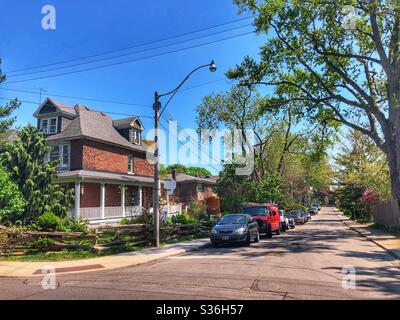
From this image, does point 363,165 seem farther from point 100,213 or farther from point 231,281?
point 231,281

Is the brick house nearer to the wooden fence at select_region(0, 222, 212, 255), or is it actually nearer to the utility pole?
the utility pole

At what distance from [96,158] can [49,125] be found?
16.9 feet

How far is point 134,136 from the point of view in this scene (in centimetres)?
3869

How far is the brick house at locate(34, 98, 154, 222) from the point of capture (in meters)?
29.8

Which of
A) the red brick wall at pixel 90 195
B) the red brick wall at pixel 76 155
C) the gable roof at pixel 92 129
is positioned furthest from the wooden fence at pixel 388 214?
the red brick wall at pixel 76 155

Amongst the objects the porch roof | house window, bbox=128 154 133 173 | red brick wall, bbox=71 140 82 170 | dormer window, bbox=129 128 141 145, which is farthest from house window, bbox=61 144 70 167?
dormer window, bbox=129 128 141 145

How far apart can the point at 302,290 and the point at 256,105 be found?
3654cm

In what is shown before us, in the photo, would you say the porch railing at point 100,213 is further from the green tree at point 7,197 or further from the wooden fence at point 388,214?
the wooden fence at point 388,214

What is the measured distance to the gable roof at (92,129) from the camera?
31.2 metres

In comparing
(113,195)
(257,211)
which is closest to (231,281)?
(257,211)

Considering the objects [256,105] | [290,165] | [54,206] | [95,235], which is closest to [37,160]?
[54,206]

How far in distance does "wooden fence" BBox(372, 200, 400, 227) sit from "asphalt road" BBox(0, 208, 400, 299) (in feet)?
47.7

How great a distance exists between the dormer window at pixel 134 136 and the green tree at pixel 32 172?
1448 centimetres
